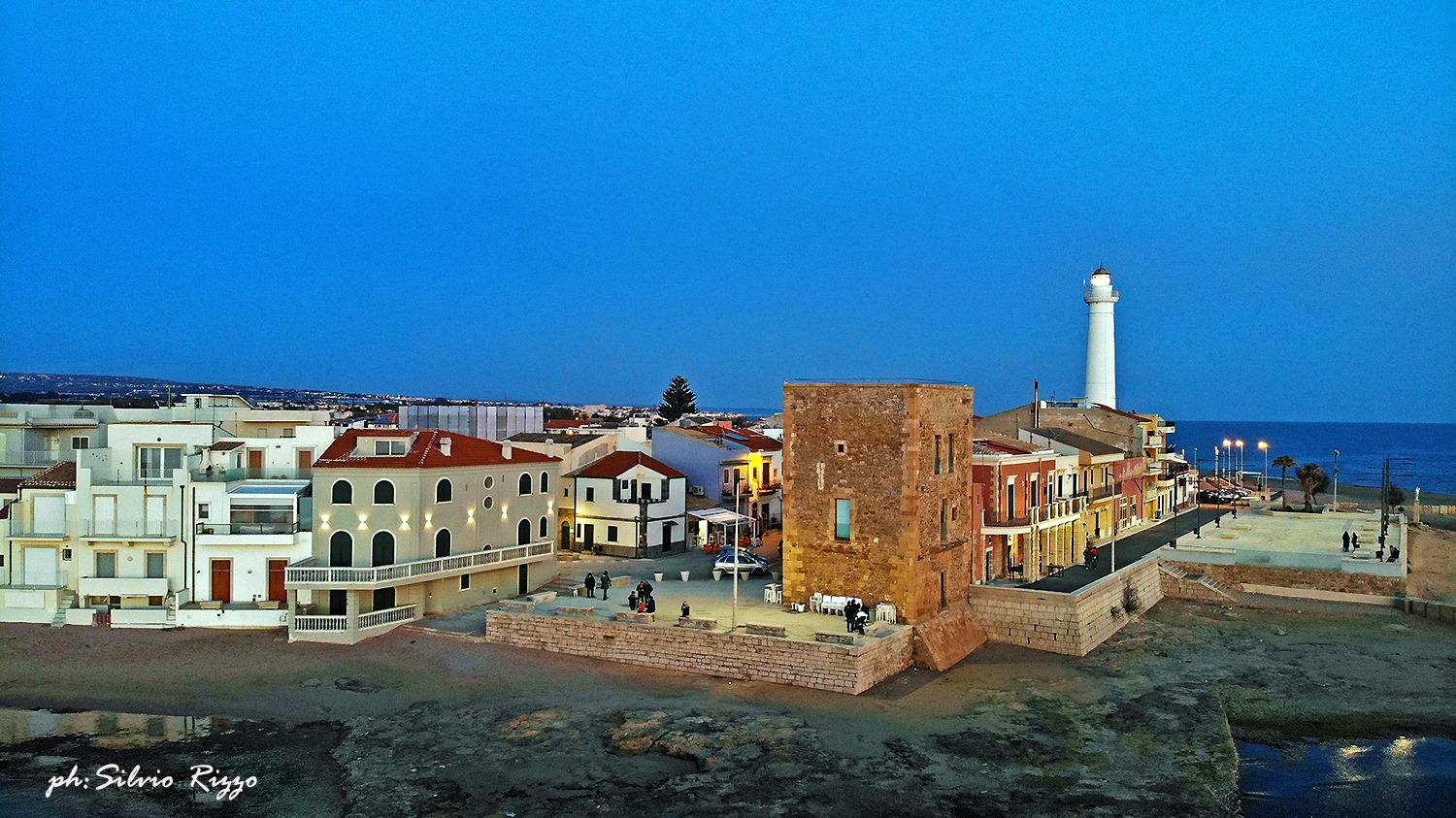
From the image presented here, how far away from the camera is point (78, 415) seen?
43844 mm

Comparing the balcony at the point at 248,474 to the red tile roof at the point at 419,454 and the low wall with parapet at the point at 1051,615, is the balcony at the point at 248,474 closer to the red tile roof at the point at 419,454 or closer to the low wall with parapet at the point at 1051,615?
the red tile roof at the point at 419,454

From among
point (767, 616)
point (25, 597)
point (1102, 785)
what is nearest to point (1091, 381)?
point (767, 616)

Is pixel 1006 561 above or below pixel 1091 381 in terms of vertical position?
below

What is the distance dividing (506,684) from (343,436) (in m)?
13.8

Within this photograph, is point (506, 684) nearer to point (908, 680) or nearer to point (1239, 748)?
point (908, 680)

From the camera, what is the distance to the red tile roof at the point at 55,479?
35625mm

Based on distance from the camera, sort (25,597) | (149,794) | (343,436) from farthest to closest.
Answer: (343,436) → (25,597) → (149,794)

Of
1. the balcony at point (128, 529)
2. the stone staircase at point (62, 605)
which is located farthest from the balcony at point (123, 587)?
the balcony at point (128, 529)

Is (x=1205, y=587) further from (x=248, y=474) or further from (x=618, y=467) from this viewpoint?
(x=248, y=474)

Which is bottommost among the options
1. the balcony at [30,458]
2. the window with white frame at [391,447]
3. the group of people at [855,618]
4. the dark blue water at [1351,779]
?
the dark blue water at [1351,779]

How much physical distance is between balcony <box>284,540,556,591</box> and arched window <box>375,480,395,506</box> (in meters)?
2.20

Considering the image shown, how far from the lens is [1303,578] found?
43.3 metres

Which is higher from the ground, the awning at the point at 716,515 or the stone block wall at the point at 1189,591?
the awning at the point at 716,515

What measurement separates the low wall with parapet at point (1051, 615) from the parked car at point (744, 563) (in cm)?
995
